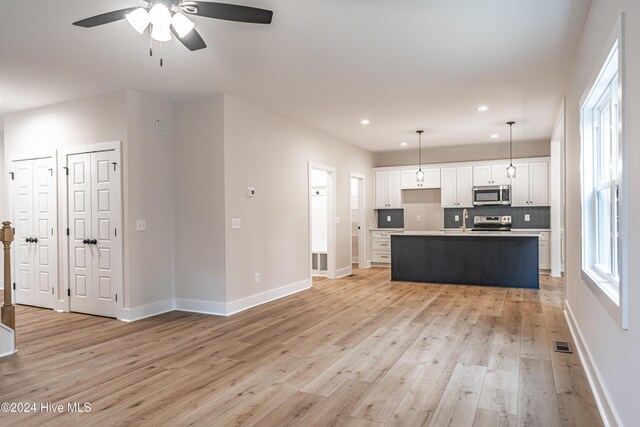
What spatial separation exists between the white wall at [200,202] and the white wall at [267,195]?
0.36ft

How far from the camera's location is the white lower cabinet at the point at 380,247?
956cm

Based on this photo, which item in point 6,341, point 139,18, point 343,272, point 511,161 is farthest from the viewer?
point 511,161

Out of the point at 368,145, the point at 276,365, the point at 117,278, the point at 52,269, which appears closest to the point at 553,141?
the point at 368,145

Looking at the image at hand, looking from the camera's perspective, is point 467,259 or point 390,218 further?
point 390,218

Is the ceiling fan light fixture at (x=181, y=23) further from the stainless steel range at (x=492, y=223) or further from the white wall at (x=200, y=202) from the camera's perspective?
the stainless steel range at (x=492, y=223)

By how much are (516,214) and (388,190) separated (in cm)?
284

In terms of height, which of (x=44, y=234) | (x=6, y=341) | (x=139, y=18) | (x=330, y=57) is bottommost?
(x=6, y=341)

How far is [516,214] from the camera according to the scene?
28.6ft

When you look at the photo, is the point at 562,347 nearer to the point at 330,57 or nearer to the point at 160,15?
the point at 330,57

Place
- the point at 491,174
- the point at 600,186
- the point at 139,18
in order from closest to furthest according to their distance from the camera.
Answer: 1. the point at 139,18
2. the point at 600,186
3. the point at 491,174

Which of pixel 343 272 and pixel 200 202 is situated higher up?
pixel 200 202

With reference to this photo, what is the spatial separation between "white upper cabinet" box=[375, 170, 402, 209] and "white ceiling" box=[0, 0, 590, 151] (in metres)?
3.72

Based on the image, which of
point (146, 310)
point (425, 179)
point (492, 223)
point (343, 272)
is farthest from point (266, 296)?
point (492, 223)

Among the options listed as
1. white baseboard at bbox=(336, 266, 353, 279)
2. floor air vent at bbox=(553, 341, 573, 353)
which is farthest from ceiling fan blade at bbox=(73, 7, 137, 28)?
white baseboard at bbox=(336, 266, 353, 279)
